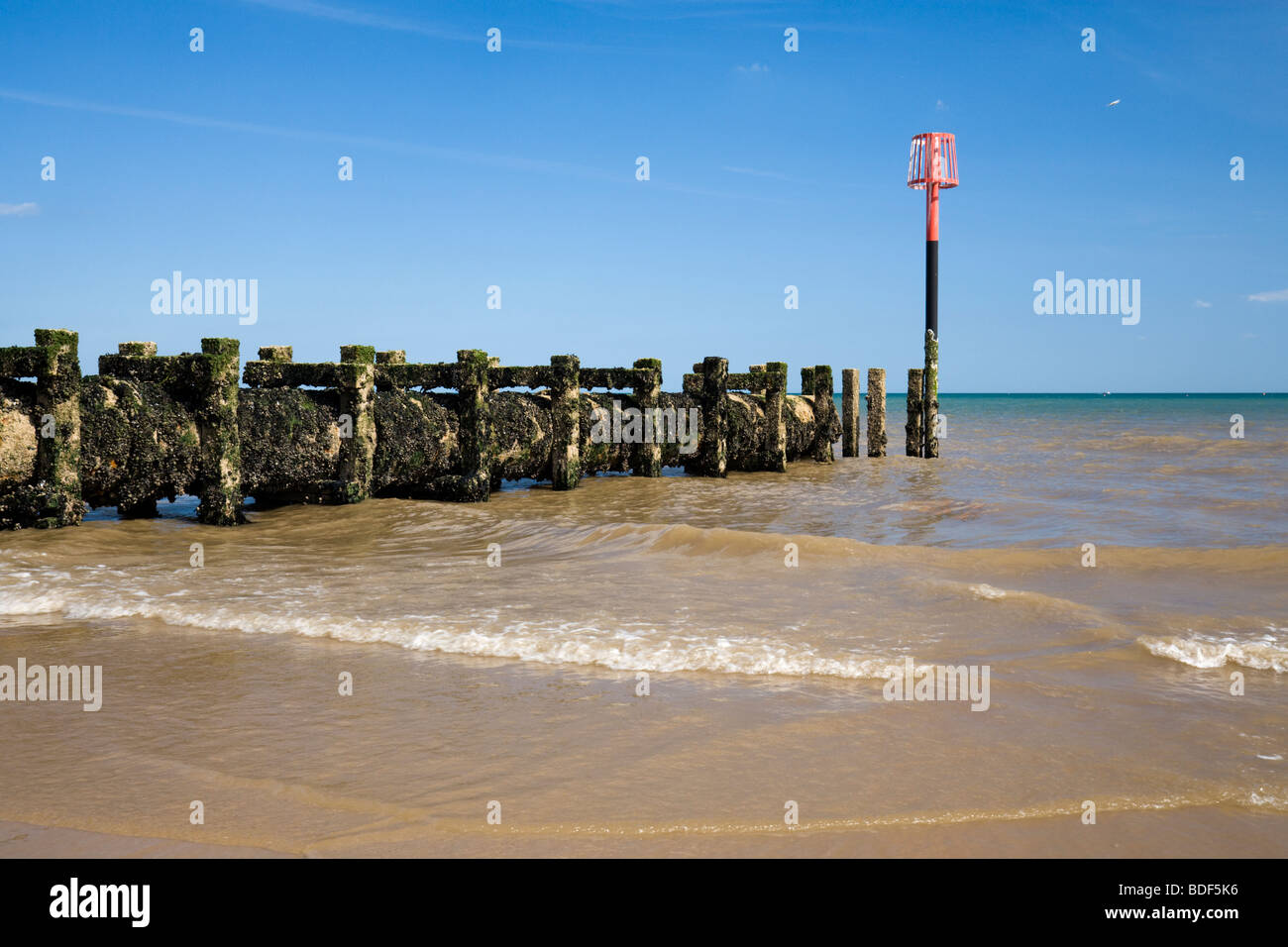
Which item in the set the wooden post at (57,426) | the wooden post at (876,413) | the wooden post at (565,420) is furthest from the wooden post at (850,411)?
the wooden post at (57,426)

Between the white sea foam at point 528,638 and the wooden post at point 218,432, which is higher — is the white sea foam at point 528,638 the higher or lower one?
the lower one

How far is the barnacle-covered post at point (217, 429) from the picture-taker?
10.9 meters

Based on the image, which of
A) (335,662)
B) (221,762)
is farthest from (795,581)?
(221,762)

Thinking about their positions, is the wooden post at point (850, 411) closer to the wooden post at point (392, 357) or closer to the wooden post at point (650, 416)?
the wooden post at point (650, 416)

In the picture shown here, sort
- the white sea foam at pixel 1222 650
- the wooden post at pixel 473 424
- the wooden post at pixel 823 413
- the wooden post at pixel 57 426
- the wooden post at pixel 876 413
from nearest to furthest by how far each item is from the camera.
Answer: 1. the white sea foam at pixel 1222 650
2. the wooden post at pixel 57 426
3. the wooden post at pixel 473 424
4. the wooden post at pixel 823 413
5. the wooden post at pixel 876 413

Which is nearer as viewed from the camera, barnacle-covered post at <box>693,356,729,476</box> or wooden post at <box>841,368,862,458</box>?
barnacle-covered post at <box>693,356,729,476</box>

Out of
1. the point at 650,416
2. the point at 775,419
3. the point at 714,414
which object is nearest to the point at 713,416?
the point at 714,414

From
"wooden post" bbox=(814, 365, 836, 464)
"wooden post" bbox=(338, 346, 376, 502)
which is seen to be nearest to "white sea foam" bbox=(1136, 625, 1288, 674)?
"wooden post" bbox=(338, 346, 376, 502)

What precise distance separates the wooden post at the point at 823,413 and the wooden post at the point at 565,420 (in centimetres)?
874

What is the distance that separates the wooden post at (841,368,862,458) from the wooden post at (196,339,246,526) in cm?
1500

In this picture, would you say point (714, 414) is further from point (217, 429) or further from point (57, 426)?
point (57, 426)

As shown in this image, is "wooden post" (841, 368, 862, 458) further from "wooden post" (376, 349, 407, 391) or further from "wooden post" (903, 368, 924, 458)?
"wooden post" (376, 349, 407, 391)

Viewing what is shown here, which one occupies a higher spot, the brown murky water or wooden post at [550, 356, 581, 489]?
wooden post at [550, 356, 581, 489]

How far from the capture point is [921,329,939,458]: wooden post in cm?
2377
